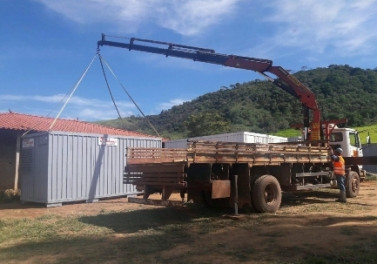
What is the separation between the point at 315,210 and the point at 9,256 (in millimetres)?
7741

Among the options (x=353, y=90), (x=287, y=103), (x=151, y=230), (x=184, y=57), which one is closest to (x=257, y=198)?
(x=151, y=230)

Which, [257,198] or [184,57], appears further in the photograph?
[184,57]

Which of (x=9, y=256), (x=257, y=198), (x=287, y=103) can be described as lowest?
(x=9, y=256)

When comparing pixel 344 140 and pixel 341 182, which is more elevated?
pixel 344 140

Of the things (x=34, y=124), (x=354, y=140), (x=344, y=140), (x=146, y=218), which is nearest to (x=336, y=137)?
(x=344, y=140)

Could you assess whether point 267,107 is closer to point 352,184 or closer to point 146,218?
point 352,184

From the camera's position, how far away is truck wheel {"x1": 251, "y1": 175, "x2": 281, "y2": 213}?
32.9 feet

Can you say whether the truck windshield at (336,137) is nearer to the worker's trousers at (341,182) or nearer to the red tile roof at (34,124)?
the worker's trousers at (341,182)

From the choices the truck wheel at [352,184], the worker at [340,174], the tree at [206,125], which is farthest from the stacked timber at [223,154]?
the tree at [206,125]

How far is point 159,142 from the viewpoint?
1736 centimetres

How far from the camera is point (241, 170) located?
32.7ft

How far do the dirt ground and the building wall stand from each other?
10.5 feet

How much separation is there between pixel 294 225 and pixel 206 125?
103 feet

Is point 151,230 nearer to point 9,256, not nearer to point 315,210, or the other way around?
point 9,256
